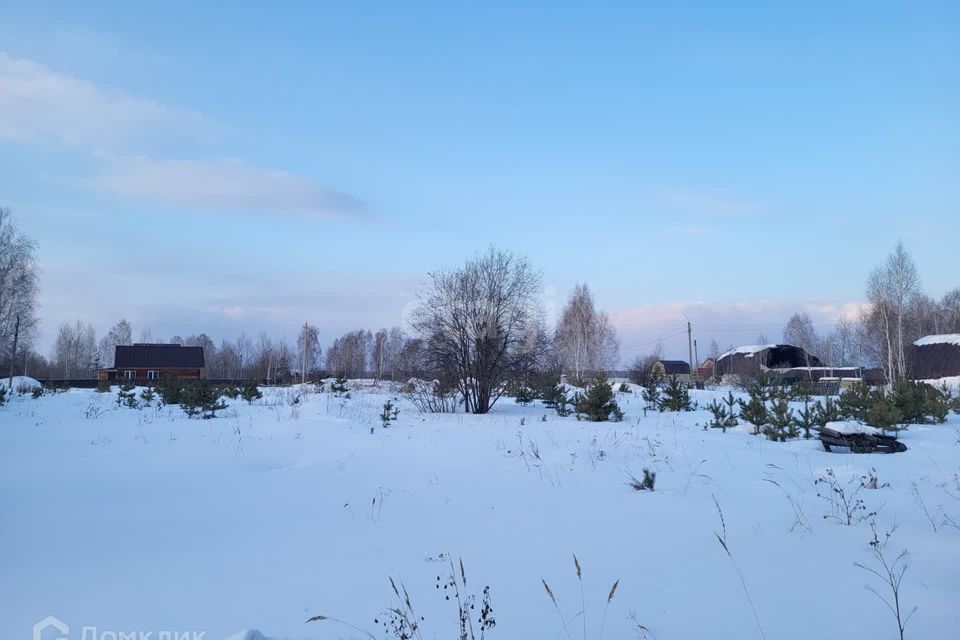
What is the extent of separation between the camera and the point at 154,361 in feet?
177

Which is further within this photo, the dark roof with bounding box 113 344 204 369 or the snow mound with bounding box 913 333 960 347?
the dark roof with bounding box 113 344 204 369

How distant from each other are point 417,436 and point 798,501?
6499 millimetres

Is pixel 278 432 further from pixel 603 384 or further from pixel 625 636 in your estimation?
pixel 625 636

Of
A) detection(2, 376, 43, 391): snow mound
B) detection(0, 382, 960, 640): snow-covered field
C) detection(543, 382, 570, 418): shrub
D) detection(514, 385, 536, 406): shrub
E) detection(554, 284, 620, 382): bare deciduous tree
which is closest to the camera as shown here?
detection(0, 382, 960, 640): snow-covered field

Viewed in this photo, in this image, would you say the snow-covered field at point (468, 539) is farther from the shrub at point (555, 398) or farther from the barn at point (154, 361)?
the barn at point (154, 361)

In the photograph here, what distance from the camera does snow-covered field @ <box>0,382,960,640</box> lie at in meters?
3.10

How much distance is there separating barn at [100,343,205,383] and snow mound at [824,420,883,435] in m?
53.6

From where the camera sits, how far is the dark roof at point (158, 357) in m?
53.3

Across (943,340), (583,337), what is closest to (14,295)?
(583,337)

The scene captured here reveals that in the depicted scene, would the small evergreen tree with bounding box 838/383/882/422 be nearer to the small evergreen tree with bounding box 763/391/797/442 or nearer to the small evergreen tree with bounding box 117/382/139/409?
the small evergreen tree with bounding box 763/391/797/442

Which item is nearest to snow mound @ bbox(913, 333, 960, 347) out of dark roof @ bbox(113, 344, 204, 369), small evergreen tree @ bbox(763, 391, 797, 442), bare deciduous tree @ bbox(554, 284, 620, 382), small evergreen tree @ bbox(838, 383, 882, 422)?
bare deciduous tree @ bbox(554, 284, 620, 382)

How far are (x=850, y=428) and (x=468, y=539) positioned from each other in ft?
23.1

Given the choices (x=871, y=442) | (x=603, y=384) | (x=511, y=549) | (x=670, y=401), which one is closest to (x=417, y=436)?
(x=603, y=384)

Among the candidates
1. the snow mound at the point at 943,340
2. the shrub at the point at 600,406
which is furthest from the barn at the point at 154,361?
the snow mound at the point at 943,340
